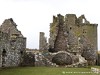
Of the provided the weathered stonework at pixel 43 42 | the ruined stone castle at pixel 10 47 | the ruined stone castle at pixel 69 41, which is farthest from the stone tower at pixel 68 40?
the ruined stone castle at pixel 10 47

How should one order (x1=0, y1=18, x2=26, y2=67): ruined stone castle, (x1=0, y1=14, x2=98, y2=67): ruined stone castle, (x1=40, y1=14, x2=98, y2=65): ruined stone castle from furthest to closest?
(x1=40, y1=14, x2=98, y2=65): ruined stone castle, (x1=0, y1=14, x2=98, y2=67): ruined stone castle, (x1=0, y1=18, x2=26, y2=67): ruined stone castle

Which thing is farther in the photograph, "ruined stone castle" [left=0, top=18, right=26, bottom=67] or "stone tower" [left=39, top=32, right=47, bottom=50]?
"stone tower" [left=39, top=32, right=47, bottom=50]

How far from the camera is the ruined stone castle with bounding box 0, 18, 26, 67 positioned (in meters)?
44.1

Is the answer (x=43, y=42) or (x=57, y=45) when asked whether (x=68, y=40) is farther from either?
(x=43, y=42)

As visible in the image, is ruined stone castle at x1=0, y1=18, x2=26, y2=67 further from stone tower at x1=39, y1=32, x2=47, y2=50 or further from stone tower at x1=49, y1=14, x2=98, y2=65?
stone tower at x1=49, y1=14, x2=98, y2=65

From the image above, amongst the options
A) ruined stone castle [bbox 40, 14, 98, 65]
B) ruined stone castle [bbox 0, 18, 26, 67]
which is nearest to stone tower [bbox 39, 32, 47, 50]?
ruined stone castle [bbox 40, 14, 98, 65]

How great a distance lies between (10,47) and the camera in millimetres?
46562

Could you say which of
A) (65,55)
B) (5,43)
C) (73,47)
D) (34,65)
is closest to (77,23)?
(73,47)

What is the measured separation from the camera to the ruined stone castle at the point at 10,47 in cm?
4409

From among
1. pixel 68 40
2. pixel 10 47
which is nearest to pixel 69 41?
pixel 68 40

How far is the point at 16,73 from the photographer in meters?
35.3

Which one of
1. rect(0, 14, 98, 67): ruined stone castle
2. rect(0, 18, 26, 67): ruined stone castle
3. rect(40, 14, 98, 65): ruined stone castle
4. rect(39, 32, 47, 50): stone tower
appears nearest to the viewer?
rect(0, 18, 26, 67): ruined stone castle

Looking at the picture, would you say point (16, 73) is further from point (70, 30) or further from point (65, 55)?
point (70, 30)

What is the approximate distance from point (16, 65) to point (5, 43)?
408cm
